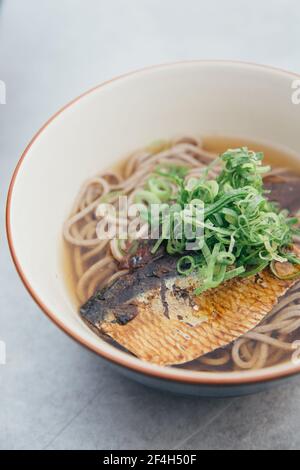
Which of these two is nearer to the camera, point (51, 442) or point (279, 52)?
point (51, 442)

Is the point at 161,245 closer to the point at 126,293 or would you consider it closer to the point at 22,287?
the point at 126,293

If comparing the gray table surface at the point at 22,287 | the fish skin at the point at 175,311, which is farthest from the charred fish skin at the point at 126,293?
the gray table surface at the point at 22,287

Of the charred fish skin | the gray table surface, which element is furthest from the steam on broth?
the gray table surface

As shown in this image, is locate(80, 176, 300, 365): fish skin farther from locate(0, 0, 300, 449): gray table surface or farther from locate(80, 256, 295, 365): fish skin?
locate(0, 0, 300, 449): gray table surface

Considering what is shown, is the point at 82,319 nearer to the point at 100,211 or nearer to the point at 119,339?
the point at 119,339

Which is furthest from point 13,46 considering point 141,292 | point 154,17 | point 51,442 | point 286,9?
point 51,442
